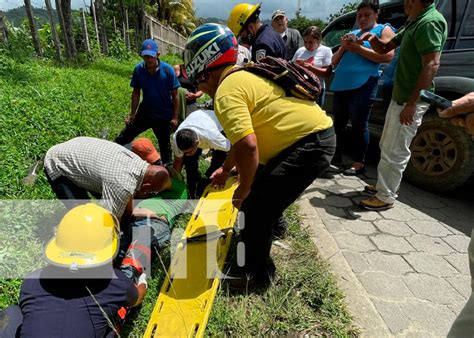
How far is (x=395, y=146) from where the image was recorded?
2988mm

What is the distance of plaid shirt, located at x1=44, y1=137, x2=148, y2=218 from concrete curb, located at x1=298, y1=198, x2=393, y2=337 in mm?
1575

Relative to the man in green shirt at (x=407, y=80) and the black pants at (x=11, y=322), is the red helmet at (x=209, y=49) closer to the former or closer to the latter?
the black pants at (x=11, y=322)

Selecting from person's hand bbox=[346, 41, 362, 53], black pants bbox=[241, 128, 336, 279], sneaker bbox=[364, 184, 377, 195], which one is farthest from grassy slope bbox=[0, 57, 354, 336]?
person's hand bbox=[346, 41, 362, 53]

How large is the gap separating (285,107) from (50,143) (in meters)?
3.03

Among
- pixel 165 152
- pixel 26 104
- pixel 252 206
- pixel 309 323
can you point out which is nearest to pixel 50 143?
pixel 26 104

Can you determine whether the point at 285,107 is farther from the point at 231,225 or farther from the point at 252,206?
the point at 231,225

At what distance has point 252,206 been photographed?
196 centimetres

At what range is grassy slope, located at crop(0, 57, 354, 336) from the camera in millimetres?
1929

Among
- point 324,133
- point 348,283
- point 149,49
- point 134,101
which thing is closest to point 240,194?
point 324,133

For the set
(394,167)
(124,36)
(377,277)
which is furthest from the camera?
(124,36)

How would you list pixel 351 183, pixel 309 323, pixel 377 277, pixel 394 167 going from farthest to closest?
pixel 351 183
pixel 394 167
pixel 377 277
pixel 309 323

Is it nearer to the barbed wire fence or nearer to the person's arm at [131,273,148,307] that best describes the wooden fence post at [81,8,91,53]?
the barbed wire fence

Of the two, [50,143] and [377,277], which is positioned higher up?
[50,143]

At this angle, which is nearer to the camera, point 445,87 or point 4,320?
point 4,320
